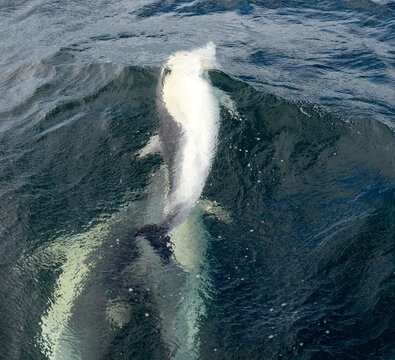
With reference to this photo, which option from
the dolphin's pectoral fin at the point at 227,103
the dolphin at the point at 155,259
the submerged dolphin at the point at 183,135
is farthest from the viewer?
the dolphin's pectoral fin at the point at 227,103

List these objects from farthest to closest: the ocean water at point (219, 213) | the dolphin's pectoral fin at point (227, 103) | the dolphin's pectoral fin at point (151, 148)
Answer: the dolphin's pectoral fin at point (227, 103)
the dolphin's pectoral fin at point (151, 148)
the ocean water at point (219, 213)

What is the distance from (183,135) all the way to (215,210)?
9.21 ft

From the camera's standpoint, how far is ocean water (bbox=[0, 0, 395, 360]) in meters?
6.04

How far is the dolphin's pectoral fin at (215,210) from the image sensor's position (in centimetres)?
786

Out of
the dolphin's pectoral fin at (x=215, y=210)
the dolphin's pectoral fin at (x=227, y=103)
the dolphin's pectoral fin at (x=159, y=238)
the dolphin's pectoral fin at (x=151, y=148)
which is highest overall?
the dolphin's pectoral fin at (x=227, y=103)

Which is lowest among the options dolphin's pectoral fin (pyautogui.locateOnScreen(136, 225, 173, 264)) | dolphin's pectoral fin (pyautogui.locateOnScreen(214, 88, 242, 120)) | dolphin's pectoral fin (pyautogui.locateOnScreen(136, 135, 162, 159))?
dolphin's pectoral fin (pyautogui.locateOnScreen(136, 225, 173, 264))

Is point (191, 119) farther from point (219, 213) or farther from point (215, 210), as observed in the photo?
point (219, 213)

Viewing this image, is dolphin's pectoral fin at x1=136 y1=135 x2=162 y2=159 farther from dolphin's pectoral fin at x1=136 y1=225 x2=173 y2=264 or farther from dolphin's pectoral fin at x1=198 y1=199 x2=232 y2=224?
dolphin's pectoral fin at x1=136 y1=225 x2=173 y2=264

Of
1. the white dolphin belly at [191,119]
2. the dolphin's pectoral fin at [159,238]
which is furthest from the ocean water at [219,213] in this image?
the white dolphin belly at [191,119]

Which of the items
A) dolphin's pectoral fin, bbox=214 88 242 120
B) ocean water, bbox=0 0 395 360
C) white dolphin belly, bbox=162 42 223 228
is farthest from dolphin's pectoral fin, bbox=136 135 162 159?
dolphin's pectoral fin, bbox=214 88 242 120

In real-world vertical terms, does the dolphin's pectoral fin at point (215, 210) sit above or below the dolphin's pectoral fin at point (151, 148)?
below

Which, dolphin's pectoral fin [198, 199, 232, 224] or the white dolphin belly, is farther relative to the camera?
the white dolphin belly

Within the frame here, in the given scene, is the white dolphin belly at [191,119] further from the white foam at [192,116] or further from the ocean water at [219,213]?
the ocean water at [219,213]

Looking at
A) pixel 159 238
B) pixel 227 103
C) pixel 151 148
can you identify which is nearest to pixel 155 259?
pixel 159 238
